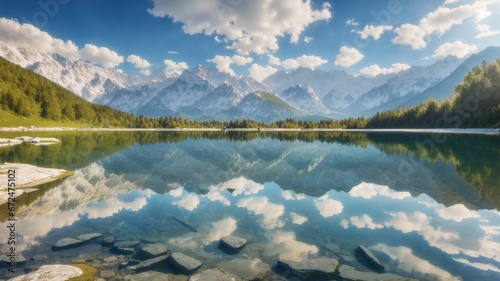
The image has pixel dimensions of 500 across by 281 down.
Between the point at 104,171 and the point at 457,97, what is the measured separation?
186193 millimetres

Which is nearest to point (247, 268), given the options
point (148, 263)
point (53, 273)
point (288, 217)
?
point (148, 263)

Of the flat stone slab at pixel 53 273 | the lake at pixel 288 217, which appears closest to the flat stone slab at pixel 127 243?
the lake at pixel 288 217

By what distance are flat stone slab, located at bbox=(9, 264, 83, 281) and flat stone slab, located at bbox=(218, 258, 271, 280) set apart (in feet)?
22.2

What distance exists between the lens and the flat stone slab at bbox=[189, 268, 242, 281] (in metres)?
13.3

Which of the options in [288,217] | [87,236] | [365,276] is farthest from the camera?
[288,217]

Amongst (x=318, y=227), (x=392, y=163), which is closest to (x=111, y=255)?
(x=318, y=227)

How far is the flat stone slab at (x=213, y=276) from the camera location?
13320mm

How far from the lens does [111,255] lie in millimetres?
16062

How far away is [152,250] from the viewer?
1644 cm

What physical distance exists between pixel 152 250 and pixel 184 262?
2585mm

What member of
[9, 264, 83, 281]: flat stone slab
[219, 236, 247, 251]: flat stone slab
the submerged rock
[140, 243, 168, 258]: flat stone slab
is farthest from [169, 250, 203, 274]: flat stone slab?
[9, 264, 83, 281]: flat stone slab

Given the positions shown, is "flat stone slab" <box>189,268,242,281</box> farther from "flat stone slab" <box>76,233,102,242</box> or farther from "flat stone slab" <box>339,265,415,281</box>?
"flat stone slab" <box>76,233,102,242</box>

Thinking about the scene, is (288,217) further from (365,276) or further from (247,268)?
(365,276)

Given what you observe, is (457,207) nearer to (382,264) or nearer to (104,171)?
(382,264)
